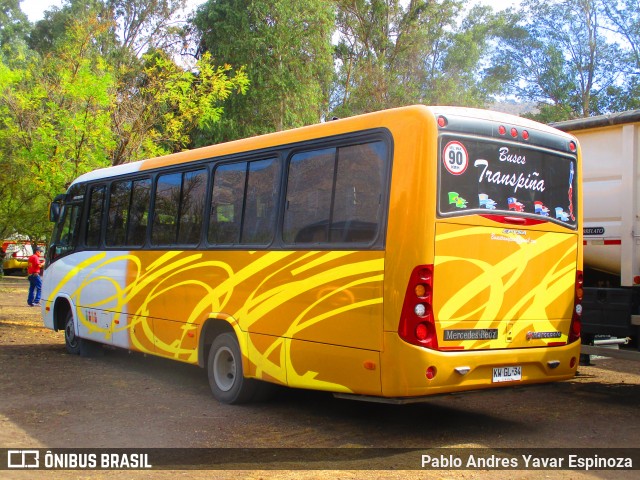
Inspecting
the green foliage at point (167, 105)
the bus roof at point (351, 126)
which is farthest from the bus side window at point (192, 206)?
the green foliage at point (167, 105)

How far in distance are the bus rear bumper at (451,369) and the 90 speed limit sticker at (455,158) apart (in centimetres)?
153

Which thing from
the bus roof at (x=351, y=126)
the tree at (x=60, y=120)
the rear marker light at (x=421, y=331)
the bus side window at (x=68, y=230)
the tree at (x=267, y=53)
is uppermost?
the tree at (x=267, y=53)

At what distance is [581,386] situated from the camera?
985 cm

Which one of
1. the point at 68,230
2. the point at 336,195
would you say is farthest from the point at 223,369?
the point at 68,230

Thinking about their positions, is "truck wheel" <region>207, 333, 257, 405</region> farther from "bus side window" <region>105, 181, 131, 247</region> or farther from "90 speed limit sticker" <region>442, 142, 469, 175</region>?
"90 speed limit sticker" <region>442, 142, 469, 175</region>

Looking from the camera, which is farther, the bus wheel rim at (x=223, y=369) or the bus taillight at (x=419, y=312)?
the bus wheel rim at (x=223, y=369)

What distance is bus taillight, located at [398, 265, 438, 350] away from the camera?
19.8 feet

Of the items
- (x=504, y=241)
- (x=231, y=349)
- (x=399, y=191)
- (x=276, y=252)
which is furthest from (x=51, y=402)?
(x=504, y=241)

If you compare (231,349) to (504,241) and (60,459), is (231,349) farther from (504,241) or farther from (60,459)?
(504,241)

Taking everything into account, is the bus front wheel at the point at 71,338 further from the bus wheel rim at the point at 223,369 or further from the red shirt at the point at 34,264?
the red shirt at the point at 34,264

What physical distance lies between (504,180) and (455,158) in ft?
2.09

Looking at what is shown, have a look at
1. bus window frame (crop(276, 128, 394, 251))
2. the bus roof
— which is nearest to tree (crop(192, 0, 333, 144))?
the bus roof

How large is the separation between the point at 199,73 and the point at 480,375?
1249 cm

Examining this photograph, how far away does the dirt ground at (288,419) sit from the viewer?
645 centimetres
